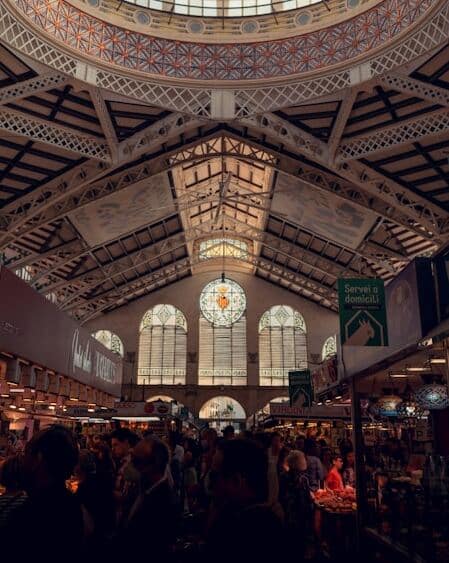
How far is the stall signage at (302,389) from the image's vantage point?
1185cm

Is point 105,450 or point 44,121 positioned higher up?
point 44,121

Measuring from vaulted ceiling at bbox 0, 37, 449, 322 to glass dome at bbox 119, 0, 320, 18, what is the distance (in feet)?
8.95

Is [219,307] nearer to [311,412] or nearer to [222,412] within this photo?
[222,412]

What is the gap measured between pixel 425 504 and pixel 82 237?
16.8m

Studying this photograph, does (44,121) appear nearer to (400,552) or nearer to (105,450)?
(105,450)

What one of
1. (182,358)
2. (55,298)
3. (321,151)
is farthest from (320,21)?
(182,358)

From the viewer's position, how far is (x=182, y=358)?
2975cm

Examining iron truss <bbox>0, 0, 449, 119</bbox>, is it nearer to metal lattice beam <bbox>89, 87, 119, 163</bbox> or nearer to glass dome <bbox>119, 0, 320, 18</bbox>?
metal lattice beam <bbox>89, 87, 119, 163</bbox>

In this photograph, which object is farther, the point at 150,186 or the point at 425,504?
the point at 150,186

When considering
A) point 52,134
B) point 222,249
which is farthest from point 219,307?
point 52,134

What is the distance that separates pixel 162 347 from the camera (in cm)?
2991

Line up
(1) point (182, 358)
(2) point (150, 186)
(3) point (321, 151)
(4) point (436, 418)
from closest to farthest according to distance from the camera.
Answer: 1. (4) point (436, 418)
2. (3) point (321, 151)
3. (2) point (150, 186)
4. (1) point (182, 358)

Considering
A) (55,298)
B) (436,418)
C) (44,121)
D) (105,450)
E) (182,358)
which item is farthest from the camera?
(182,358)

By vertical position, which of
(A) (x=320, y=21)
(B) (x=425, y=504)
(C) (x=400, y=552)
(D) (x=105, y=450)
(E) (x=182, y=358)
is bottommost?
(C) (x=400, y=552)
